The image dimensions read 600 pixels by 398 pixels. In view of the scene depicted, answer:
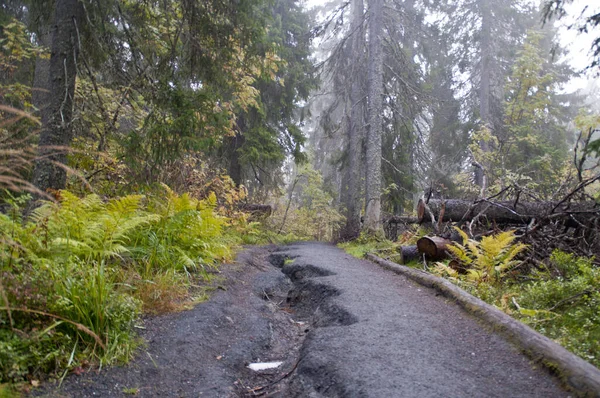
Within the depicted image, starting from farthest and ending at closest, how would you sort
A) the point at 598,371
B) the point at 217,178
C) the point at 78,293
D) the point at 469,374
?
the point at 217,178
the point at 78,293
the point at 469,374
the point at 598,371

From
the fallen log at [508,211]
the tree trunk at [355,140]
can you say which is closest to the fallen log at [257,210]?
the tree trunk at [355,140]

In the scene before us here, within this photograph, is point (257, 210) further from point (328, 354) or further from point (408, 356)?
point (408, 356)

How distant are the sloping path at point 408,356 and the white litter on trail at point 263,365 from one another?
11.6 inches

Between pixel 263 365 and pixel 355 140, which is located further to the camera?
pixel 355 140

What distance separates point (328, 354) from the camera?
320cm

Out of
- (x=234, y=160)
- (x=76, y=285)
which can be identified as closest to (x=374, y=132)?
(x=234, y=160)

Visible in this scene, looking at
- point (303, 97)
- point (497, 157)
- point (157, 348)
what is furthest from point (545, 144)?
point (157, 348)

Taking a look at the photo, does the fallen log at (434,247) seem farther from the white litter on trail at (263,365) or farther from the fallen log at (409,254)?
the white litter on trail at (263,365)

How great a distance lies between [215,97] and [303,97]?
12.5 meters

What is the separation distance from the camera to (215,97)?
20.9 feet

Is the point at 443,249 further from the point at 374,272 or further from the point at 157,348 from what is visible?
the point at 157,348

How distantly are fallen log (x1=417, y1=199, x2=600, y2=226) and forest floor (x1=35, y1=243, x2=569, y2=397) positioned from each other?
2898 mm

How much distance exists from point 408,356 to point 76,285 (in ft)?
8.65

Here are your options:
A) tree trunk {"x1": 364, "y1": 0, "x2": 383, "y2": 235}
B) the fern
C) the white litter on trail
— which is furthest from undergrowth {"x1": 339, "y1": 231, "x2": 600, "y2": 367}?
tree trunk {"x1": 364, "y1": 0, "x2": 383, "y2": 235}
